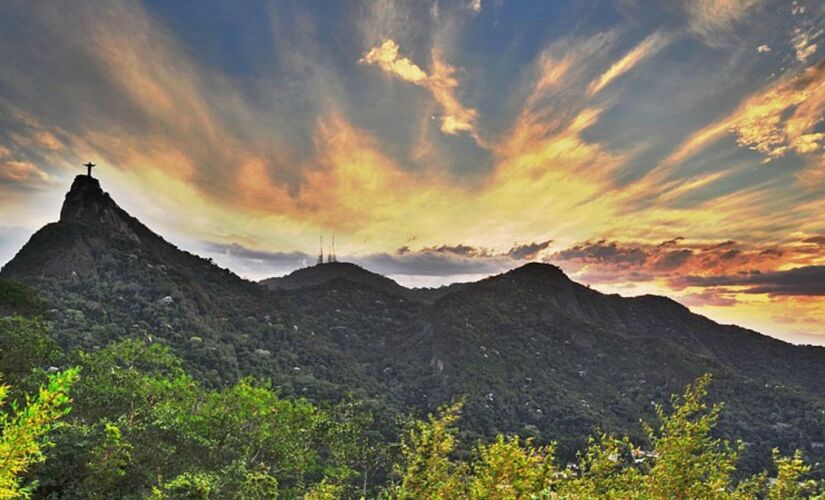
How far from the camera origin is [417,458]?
34.6 feet

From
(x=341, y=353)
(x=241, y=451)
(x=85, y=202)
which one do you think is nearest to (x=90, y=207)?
(x=85, y=202)

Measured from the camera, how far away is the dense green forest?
9250 mm

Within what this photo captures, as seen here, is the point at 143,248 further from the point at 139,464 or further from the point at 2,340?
the point at 139,464

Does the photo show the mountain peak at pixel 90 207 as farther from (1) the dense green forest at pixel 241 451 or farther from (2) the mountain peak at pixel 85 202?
(1) the dense green forest at pixel 241 451

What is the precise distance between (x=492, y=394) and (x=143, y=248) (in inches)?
5185

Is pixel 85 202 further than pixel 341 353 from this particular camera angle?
No

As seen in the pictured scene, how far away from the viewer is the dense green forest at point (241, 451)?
9.25 m

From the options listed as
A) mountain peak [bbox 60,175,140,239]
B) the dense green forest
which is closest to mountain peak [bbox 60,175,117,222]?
mountain peak [bbox 60,175,140,239]

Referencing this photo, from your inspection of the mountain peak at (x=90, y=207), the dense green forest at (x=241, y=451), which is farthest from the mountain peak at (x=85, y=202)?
the dense green forest at (x=241, y=451)

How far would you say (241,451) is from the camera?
30.1 metres

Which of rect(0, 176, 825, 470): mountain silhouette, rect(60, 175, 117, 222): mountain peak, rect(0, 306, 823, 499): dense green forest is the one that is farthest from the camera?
rect(60, 175, 117, 222): mountain peak

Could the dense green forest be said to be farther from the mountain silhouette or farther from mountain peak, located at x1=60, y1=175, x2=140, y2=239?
mountain peak, located at x1=60, y1=175, x2=140, y2=239

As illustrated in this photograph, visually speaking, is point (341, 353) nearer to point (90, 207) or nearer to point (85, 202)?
point (90, 207)

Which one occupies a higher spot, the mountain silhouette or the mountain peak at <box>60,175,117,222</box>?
the mountain peak at <box>60,175,117,222</box>
